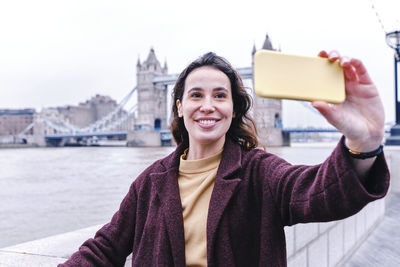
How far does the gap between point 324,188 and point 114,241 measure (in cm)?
49

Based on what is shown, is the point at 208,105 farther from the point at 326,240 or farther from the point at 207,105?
the point at 326,240

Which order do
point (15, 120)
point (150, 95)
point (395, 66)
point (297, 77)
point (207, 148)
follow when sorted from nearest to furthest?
1. point (297, 77)
2. point (207, 148)
3. point (395, 66)
4. point (150, 95)
5. point (15, 120)

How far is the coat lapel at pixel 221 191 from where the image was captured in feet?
2.47

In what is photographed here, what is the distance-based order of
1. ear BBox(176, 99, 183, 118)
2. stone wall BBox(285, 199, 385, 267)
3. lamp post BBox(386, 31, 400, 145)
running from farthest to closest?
1. lamp post BBox(386, 31, 400, 145)
2. stone wall BBox(285, 199, 385, 267)
3. ear BBox(176, 99, 183, 118)

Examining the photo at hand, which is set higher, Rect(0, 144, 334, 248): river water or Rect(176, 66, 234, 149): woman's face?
Rect(176, 66, 234, 149): woman's face

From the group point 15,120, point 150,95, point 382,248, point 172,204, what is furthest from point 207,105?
point 15,120

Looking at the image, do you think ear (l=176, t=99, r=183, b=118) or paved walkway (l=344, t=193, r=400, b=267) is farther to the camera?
paved walkway (l=344, t=193, r=400, b=267)

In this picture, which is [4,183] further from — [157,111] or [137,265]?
[157,111]

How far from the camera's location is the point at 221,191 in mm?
782

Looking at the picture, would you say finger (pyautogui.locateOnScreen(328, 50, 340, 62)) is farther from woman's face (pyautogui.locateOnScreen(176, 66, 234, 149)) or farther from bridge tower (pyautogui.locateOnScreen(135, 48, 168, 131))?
bridge tower (pyautogui.locateOnScreen(135, 48, 168, 131))

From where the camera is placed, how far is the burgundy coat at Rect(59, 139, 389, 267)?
2.08ft

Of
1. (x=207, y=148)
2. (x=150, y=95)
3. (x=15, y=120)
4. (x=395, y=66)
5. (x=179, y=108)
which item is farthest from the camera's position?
(x=15, y=120)

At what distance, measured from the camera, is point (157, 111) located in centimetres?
3956

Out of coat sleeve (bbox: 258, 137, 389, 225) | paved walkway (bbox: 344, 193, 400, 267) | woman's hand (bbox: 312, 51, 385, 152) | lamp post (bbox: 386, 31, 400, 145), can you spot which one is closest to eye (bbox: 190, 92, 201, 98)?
coat sleeve (bbox: 258, 137, 389, 225)
